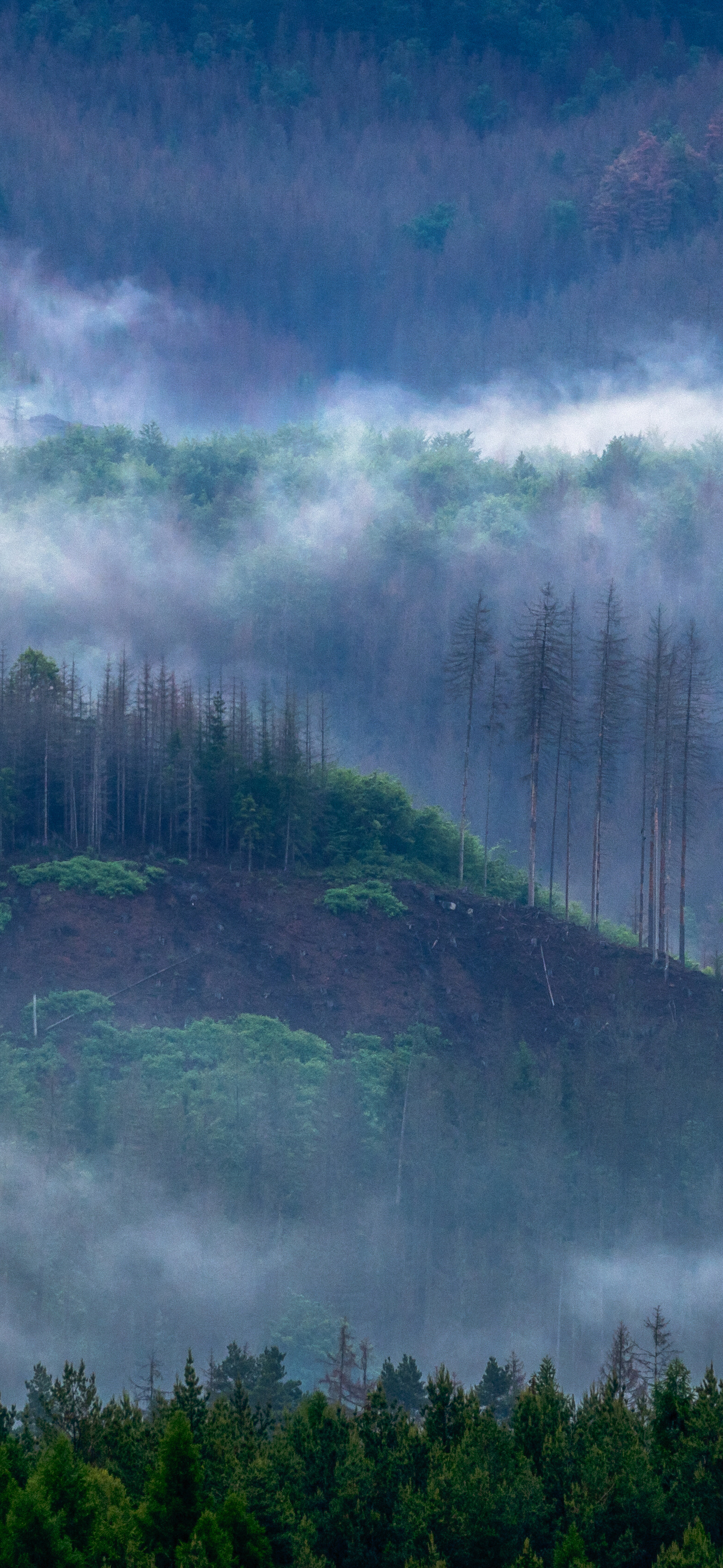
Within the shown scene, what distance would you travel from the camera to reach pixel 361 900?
299 ft

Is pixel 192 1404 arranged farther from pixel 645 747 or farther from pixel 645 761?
pixel 645 747

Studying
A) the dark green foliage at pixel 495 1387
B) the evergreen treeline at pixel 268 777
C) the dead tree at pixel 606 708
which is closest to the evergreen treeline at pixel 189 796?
the evergreen treeline at pixel 268 777

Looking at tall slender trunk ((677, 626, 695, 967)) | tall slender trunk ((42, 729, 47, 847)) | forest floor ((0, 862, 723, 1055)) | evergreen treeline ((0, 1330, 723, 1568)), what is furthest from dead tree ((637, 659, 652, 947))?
evergreen treeline ((0, 1330, 723, 1568))

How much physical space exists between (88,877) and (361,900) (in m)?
14.9

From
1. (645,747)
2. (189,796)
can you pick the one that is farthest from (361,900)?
(645,747)

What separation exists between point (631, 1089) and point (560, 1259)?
9.88 meters

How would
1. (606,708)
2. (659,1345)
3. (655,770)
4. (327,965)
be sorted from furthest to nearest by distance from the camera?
(655,770) < (606,708) < (327,965) < (659,1345)

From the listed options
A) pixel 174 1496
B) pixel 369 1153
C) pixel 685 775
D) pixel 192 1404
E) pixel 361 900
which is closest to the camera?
pixel 174 1496

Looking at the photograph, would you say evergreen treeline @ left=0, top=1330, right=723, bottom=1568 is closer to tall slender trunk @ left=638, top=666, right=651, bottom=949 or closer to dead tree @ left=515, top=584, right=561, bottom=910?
dead tree @ left=515, top=584, right=561, bottom=910

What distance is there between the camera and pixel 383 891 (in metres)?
92.2

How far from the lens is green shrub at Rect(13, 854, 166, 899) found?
8762cm

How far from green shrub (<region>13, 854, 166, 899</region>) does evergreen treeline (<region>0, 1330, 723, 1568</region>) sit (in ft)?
139

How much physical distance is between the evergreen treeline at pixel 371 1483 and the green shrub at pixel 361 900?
44.8m

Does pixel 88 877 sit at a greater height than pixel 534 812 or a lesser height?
lesser
